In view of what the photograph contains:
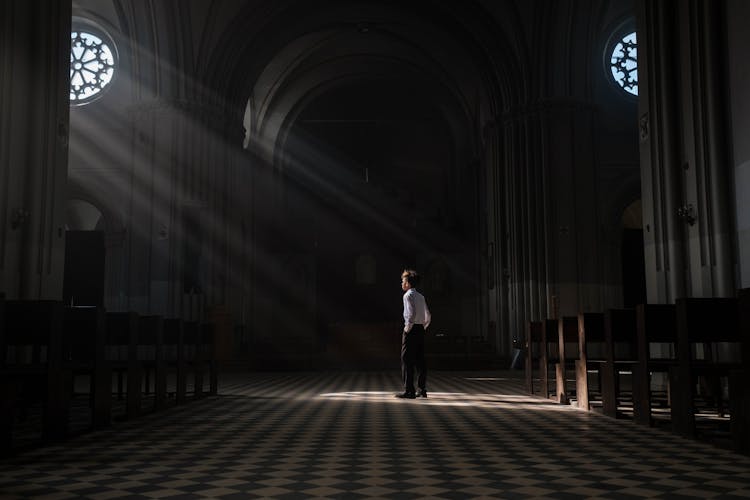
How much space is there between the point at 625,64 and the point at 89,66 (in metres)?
15.4

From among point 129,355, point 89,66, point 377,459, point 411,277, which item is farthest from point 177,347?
point 89,66

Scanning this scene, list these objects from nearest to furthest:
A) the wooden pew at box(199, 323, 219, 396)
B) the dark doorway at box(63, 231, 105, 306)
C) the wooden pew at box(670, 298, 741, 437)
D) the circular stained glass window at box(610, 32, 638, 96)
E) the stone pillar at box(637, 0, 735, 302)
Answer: the wooden pew at box(670, 298, 741, 437)
the stone pillar at box(637, 0, 735, 302)
the wooden pew at box(199, 323, 219, 396)
the circular stained glass window at box(610, 32, 638, 96)
the dark doorway at box(63, 231, 105, 306)

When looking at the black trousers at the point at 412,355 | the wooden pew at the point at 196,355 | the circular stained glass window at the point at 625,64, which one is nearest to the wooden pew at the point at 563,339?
the black trousers at the point at 412,355

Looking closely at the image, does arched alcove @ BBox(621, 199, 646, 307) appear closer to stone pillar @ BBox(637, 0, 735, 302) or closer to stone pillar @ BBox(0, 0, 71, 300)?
stone pillar @ BBox(637, 0, 735, 302)

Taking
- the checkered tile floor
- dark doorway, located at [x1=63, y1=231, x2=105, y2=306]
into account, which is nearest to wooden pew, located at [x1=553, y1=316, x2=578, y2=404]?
the checkered tile floor

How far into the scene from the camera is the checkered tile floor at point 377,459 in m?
4.22

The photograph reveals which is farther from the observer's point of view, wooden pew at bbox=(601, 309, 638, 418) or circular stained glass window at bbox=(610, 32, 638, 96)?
circular stained glass window at bbox=(610, 32, 638, 96)

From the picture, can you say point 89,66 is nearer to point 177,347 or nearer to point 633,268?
point 177,347

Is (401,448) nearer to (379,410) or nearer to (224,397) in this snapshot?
(379,410)

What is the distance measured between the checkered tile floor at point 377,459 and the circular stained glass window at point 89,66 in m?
16.2

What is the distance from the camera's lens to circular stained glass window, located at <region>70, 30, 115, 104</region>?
72.9ft

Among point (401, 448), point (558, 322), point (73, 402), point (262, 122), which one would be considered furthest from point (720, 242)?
point (262, 122)

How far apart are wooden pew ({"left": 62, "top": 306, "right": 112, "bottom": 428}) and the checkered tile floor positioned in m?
0.24

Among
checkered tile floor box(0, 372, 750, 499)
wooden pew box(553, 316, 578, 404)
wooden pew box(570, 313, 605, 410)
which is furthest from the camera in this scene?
wooden pew box(553, 316, 578, 404)
